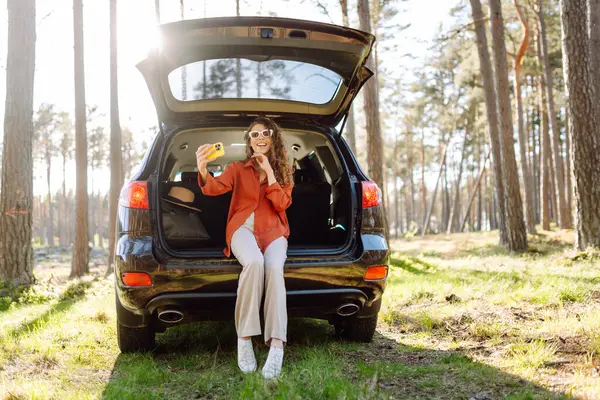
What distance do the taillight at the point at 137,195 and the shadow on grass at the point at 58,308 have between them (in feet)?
6.66

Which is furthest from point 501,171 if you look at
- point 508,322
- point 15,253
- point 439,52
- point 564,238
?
point 439,52

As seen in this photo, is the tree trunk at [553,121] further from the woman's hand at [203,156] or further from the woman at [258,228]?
the woman's hand at [203,156]

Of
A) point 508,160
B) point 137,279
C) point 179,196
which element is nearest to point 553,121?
point 508,160

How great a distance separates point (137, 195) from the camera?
3244 mm

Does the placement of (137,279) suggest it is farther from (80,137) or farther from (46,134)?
(46,134)

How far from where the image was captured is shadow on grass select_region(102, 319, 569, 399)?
259 cm

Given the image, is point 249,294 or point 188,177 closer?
point 249,294

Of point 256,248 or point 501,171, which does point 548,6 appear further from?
point 256,248

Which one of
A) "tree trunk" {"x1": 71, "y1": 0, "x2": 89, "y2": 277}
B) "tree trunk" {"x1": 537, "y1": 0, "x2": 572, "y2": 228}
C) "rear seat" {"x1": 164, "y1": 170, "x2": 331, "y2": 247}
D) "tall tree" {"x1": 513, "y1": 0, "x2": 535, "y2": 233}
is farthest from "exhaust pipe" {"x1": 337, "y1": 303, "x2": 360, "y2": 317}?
"tree trunk" {"x1": 537, "y1": 0, "x2": 572, "y2": 228}

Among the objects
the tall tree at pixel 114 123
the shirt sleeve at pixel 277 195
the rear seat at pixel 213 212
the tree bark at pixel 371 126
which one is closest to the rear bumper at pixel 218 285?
the shirt sleeve at pixel 277 195

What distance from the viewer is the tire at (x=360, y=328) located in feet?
12.6

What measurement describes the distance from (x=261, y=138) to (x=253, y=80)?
43cm

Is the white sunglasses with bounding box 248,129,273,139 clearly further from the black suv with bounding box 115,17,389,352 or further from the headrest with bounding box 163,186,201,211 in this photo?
the headrest with bounding box 163,186,201,211

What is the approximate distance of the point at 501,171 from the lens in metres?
12.2
